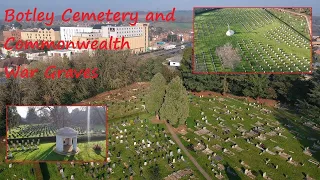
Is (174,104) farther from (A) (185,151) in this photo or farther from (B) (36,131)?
(B) (36,131)

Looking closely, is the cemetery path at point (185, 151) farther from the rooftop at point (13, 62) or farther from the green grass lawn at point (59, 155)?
the rooftop at point (13, 62)

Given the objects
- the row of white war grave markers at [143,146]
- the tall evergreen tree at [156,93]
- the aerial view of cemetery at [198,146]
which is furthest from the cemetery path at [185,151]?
the tall evergreen tree at [156,93]

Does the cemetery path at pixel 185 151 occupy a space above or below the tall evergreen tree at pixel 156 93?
below

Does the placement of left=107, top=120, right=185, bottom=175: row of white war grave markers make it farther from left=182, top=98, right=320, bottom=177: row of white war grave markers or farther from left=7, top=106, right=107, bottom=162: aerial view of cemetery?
left=7, top=106, right=107, bottom=162: aerial view of cemetery

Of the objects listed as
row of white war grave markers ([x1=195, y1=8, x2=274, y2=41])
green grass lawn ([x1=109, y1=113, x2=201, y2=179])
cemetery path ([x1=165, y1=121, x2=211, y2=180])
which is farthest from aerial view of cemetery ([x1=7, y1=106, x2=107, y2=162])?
A: row of white war grave markers ([x1=195, y1=8, x2=274, y2=41])

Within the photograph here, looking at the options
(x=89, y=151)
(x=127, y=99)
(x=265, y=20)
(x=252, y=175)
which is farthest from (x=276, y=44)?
(x=89, y=151)

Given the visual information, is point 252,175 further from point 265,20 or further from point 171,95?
point 265,20
